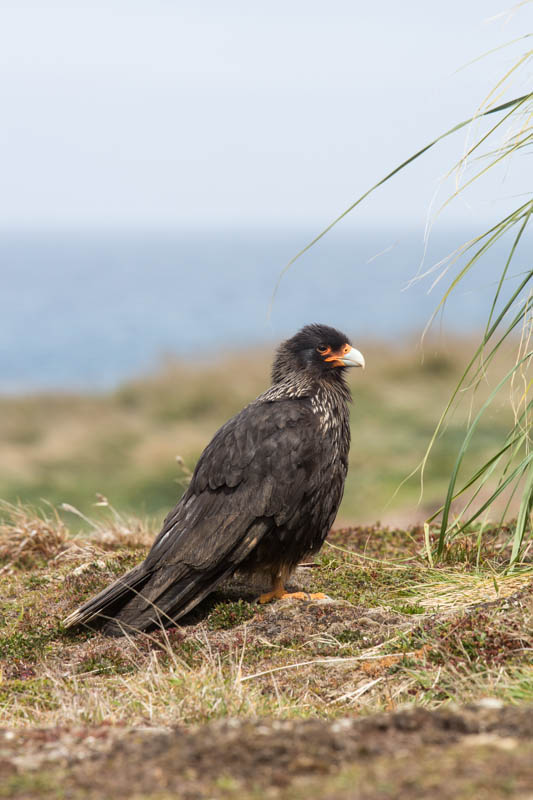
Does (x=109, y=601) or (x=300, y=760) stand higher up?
(x=300, y=760)

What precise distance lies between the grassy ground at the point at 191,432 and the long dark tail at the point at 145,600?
4398mm

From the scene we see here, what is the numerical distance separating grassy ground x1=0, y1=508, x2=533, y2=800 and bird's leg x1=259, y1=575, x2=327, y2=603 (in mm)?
88

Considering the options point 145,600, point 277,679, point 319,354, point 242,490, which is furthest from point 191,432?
point 277,679

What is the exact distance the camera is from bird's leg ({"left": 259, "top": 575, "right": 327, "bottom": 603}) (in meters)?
5.00

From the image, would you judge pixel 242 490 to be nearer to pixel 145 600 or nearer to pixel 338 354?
pixel 145 600

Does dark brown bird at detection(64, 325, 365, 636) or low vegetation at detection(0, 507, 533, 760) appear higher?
dark brown bird at detection(64, 325, 365, 636)

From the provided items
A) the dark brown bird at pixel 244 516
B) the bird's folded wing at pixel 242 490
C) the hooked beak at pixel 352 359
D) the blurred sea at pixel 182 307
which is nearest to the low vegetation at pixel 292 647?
the dark brown bird at pixel 244 516

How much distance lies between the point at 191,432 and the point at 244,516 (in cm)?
918

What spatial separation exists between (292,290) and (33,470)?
86.7 m

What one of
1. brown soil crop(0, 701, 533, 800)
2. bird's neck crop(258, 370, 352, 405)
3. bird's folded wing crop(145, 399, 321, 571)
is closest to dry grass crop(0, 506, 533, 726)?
bird's folded wing crop(145, 399, 321, 571)

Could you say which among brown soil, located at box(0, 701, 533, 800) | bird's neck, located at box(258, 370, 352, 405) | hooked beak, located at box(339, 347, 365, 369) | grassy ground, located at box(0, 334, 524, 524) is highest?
hooked beak, located at box(339, 347, 365, 369)

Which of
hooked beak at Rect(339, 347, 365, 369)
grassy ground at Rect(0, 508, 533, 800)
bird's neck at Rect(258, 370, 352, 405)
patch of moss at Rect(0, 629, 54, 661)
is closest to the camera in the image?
grassy ground at Rect(0, 508, 533, 800)

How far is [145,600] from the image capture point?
15.7 ft

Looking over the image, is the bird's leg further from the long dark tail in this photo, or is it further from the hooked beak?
the hooked beak
